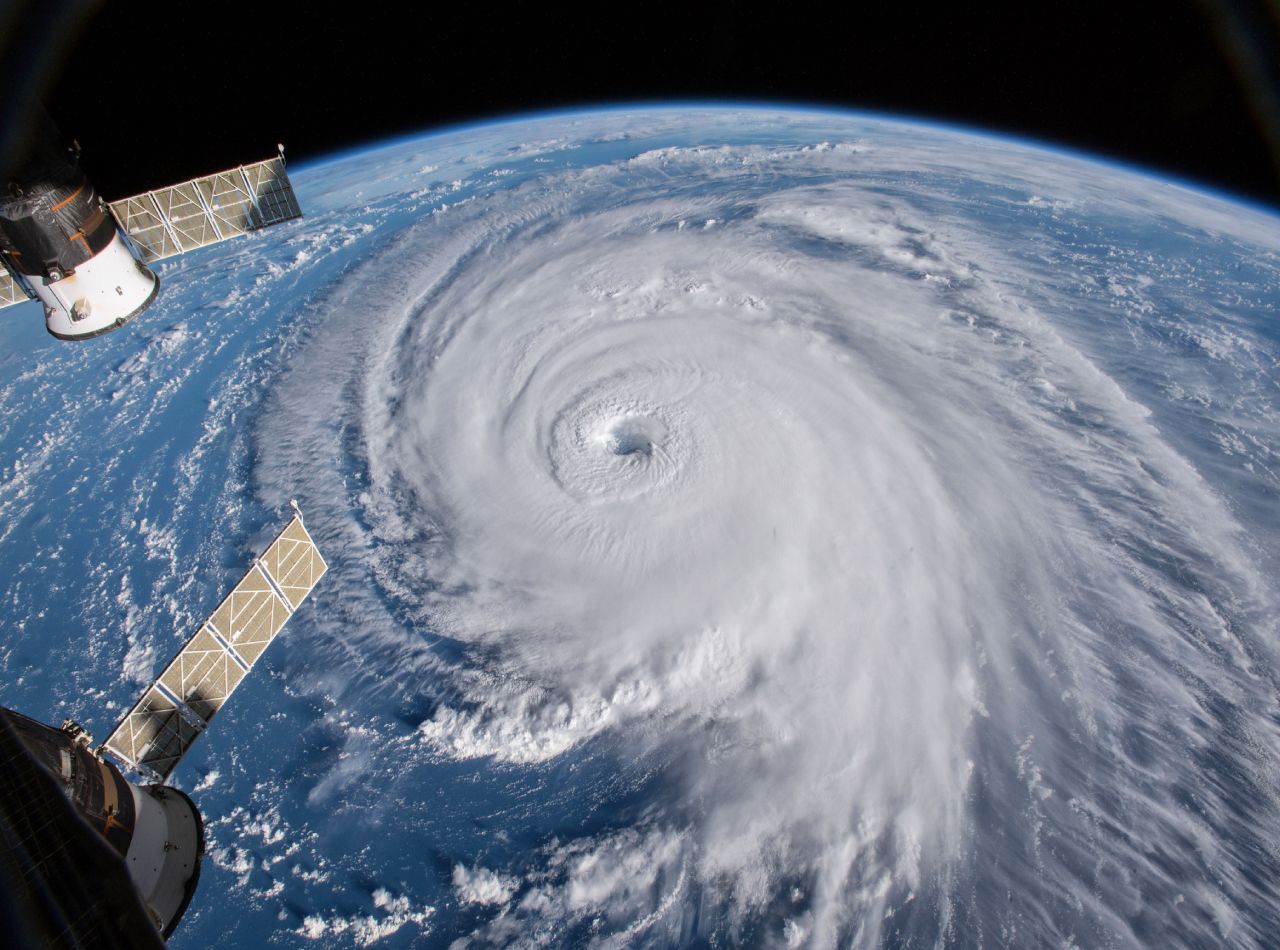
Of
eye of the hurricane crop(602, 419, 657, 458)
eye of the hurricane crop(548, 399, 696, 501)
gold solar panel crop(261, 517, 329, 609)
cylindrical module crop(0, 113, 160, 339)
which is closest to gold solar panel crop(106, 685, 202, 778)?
gold solar panel crop(261, 517, 329, 609)

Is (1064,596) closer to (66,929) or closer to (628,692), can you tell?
(628,692)

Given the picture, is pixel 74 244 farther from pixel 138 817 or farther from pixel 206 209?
pixel 138 817

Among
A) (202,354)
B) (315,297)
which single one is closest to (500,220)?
(315,297)

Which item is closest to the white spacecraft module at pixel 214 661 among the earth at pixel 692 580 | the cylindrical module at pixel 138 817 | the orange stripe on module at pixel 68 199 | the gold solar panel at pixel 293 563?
the gold solar panel at pixel 293 563

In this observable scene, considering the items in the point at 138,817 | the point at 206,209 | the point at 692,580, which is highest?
the point at 206,209

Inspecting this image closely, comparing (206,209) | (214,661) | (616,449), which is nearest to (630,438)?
(616,449)

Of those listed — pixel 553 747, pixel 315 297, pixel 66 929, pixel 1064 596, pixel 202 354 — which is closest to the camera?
pixel 66 929

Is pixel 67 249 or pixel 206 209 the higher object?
pixel 67 249
